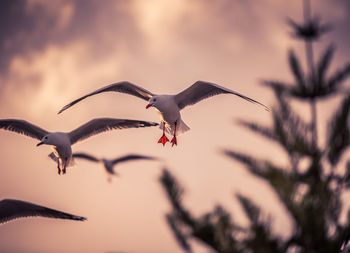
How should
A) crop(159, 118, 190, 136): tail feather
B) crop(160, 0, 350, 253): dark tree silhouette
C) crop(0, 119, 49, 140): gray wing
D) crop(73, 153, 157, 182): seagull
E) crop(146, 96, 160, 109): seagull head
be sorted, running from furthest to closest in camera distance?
crop(73, 153, 157, 182): seagull → crop(0, 119, 49, 140): gray wing → crop(159, 118, 190, 136): tail feather → crop(146, 96, 160, 109): seagull head → crop(160, 0, 350, 253): dark tree silhouette

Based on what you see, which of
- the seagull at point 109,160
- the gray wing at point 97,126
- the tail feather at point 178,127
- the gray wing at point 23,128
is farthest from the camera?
the seagull at point 109,160

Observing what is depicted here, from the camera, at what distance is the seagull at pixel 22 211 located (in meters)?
7.73

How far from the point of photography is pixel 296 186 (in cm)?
561

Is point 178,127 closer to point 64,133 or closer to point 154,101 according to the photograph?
point 154,101

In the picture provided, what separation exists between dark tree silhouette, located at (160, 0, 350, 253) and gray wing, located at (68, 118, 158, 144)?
2.17 m

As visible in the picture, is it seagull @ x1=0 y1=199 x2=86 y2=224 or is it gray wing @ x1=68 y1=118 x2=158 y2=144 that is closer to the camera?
seagull @ x1=0 y1=199 x2=86 y2=224

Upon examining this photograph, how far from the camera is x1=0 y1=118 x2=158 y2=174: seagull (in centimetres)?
830

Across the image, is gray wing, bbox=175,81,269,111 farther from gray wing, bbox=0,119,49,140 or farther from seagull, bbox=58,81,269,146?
gray wing, bbox=0,119,49,140

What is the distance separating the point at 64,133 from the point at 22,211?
1503 millimetres

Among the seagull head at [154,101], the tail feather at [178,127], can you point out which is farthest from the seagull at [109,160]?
the seagull head at [154,101]

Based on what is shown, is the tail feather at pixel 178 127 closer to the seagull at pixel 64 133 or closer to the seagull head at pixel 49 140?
the seagull at pixel 64 133

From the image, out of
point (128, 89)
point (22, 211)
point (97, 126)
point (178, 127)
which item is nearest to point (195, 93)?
point (178, 127)

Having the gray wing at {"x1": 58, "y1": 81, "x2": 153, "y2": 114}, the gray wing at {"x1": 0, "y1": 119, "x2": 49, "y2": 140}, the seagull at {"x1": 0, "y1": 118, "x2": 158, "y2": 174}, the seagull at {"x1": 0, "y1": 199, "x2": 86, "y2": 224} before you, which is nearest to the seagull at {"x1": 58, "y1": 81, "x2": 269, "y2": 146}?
the gray wing at {"x1": 58, "y1": 81, "x2": 153, "y2": 114}

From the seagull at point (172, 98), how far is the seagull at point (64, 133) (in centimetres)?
44
